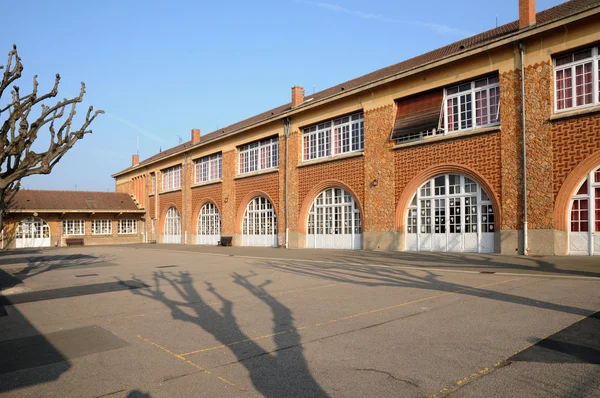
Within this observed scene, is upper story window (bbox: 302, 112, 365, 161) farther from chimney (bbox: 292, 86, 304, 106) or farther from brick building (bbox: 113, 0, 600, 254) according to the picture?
chimney (bbox: 292, 86, 304, 106)

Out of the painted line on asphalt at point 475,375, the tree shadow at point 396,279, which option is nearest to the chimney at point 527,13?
the tree shadow at point 396,279

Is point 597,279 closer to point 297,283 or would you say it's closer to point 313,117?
point 297,283

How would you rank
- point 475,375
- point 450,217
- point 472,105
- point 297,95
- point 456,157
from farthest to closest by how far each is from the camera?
point 297,95
point 450,217
point 456,157
point 472,105
point 475,375

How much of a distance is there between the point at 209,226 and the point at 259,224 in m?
7.55

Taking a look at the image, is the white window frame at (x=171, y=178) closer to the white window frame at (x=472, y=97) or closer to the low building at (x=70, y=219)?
the low building at (x=70, y=219)

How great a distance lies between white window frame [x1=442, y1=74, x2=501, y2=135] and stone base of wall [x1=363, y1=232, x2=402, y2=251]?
16.4 ft

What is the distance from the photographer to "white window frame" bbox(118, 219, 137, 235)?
46.9 metres

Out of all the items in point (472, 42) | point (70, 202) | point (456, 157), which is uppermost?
point (472, 42)

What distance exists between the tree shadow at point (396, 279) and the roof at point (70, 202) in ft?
104

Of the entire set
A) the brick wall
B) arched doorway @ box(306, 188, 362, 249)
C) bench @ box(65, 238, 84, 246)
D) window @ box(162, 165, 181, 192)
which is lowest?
bench @ box(65, 238, 84, 246)

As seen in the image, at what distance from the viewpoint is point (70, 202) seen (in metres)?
43.5

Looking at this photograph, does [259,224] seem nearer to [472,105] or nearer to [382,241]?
[382,241]

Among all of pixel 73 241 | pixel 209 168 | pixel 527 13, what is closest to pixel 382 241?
pixel 527 13

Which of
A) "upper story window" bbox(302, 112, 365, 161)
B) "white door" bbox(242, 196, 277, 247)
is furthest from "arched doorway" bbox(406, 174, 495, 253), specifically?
"white door" bbox(242, 196, 277, 247)
